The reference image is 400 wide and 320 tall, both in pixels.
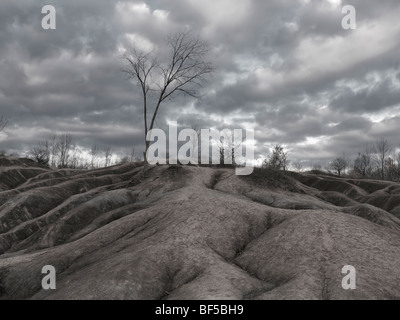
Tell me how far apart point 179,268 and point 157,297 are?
7.76ft

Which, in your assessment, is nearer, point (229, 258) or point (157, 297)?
point (157, 297)

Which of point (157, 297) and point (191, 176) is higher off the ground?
point (191, 176)

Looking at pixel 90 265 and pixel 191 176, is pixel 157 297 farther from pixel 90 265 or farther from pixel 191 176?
pixel 191 176

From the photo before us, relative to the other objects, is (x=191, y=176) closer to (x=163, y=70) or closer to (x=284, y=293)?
(x=163, y=70)

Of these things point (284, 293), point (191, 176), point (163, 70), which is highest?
point (163, 70)

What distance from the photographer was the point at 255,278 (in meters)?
17.0

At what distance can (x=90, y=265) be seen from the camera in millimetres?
20266
